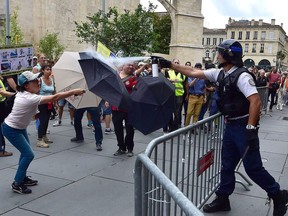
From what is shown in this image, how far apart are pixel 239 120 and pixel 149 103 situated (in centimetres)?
125

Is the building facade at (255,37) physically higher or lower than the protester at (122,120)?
higher

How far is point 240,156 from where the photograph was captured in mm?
4230

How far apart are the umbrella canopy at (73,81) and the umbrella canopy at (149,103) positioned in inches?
76.3

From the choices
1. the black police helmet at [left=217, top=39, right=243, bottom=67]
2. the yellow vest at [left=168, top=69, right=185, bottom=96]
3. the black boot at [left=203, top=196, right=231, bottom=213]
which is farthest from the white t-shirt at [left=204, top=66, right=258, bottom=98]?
the yellow vest at [left=168, top=69, right=185, bottom=96]

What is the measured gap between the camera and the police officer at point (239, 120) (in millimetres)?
3842

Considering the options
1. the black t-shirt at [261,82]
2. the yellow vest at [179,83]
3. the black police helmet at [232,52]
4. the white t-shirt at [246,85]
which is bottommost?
the black t-shirt at [261,82]

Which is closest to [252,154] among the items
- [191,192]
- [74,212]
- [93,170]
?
[191,192]

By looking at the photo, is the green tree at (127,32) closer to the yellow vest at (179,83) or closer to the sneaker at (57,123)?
the yellow vest at (179,83)

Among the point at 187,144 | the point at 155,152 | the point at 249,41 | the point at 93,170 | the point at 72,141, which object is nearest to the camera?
the point at 155,152

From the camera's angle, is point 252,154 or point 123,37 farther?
point 123,37

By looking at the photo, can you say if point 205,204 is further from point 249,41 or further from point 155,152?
point 249,41

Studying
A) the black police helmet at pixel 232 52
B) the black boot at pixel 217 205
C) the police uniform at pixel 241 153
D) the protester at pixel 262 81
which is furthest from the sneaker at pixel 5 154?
the protester at pixel 262 81

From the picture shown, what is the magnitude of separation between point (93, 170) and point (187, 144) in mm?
2704

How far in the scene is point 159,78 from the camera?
15.2 ft
